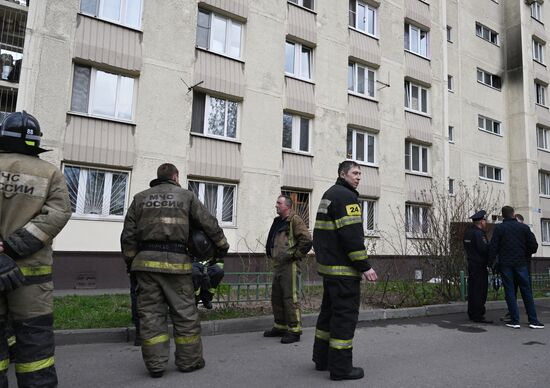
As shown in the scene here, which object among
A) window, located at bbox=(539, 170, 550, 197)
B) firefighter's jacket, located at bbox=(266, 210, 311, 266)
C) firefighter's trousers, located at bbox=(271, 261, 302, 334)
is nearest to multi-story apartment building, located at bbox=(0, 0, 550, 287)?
window, located at bbox=(539, 170, 550, 197)

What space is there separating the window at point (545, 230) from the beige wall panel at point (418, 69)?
11607mm

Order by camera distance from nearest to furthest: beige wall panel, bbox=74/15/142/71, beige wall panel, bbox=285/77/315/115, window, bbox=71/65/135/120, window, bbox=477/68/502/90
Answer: beige wall panel, bbox=74/15/142/71 < window, bbox=71/65/135/120 < beige wall panel, bbox=285/77/315/115 < window, bbox=477/68/502/90

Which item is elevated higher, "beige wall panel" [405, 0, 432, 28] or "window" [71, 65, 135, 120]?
"beige wall panel" [405, 0, 432, 28]

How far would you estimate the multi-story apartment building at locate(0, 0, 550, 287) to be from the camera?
11289 millimetres

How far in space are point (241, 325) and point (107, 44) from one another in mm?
9291

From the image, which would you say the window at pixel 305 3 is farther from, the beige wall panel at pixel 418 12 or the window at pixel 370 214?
the window at pixel 370 214

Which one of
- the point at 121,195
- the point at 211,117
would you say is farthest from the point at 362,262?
the point at 211,117

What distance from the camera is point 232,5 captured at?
46.6 ft

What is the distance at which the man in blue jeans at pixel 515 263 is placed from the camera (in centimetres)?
701

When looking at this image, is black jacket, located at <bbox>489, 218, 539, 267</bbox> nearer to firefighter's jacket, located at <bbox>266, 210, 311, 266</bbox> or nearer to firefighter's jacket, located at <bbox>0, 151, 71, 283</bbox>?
firefighter's jacket, located at <bbox>266, 210, 311, 266</bbox>

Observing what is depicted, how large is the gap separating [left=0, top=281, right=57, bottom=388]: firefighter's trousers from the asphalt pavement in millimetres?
903

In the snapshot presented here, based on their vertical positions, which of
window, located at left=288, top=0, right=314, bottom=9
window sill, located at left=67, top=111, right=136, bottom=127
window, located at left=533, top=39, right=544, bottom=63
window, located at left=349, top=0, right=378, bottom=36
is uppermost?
window, located at left=533, top=39, right=544, bottom=63

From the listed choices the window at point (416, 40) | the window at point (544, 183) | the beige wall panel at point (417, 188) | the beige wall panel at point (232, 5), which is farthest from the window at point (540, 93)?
the beige wall panel at point (232, 5)

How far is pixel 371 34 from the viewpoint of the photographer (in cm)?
1820
